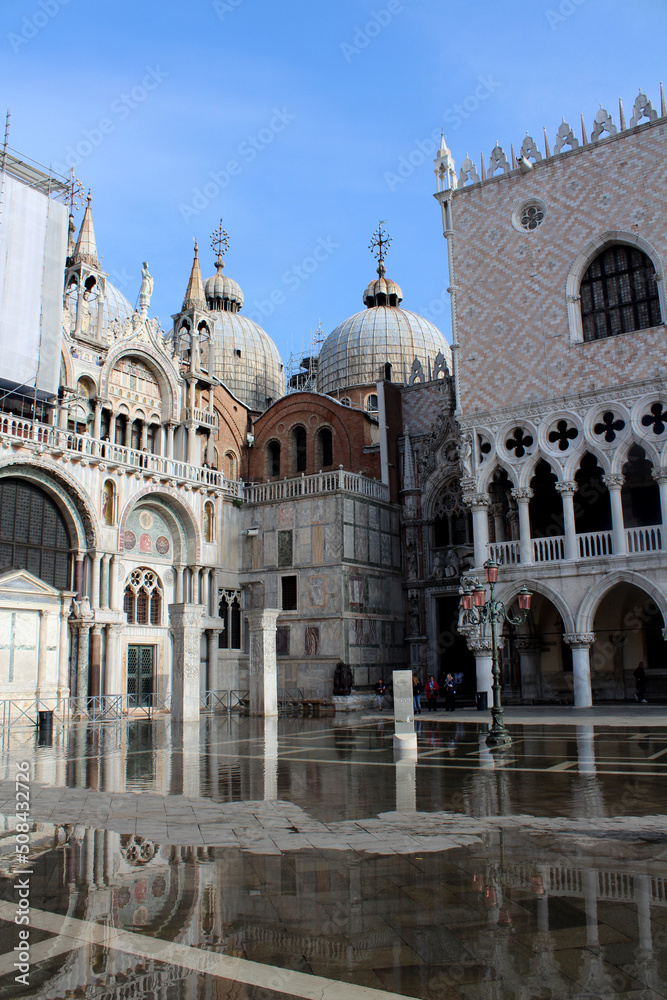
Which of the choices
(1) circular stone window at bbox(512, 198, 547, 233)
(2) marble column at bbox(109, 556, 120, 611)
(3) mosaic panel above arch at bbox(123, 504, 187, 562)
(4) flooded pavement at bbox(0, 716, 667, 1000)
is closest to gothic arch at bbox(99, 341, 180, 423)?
(3) mosaic panel above arch at bbox(123, 504, 187, 562)

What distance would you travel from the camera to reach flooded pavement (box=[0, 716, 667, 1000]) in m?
4.21

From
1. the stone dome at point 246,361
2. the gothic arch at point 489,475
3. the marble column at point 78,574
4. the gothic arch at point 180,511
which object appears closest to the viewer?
the marble column at point 78,574

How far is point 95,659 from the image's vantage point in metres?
24.2

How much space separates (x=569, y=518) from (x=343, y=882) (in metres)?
19.8

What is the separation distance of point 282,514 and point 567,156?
1492 cm

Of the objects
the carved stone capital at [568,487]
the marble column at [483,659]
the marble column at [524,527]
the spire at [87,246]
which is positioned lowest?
the marble column at [483,659]

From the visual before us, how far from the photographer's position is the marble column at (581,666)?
2353 centimetres

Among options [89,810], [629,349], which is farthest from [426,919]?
[629,349]

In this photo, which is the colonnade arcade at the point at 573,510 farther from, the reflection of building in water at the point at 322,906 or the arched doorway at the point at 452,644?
the reflection of building in water at the point at 322,906

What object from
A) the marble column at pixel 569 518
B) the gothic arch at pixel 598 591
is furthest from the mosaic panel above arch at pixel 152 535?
the gothic arch at pixel 598 591

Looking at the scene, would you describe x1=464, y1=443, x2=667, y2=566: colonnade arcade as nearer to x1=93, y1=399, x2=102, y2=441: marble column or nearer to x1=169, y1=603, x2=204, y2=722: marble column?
x1=169, y1=603, x2=204, y2=722: marble column

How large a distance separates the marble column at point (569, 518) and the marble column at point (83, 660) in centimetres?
1411

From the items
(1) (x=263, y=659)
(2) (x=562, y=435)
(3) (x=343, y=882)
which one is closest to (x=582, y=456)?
(2) (x=562, y=435)

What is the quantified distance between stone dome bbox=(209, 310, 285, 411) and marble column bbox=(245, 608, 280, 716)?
86.3ft
